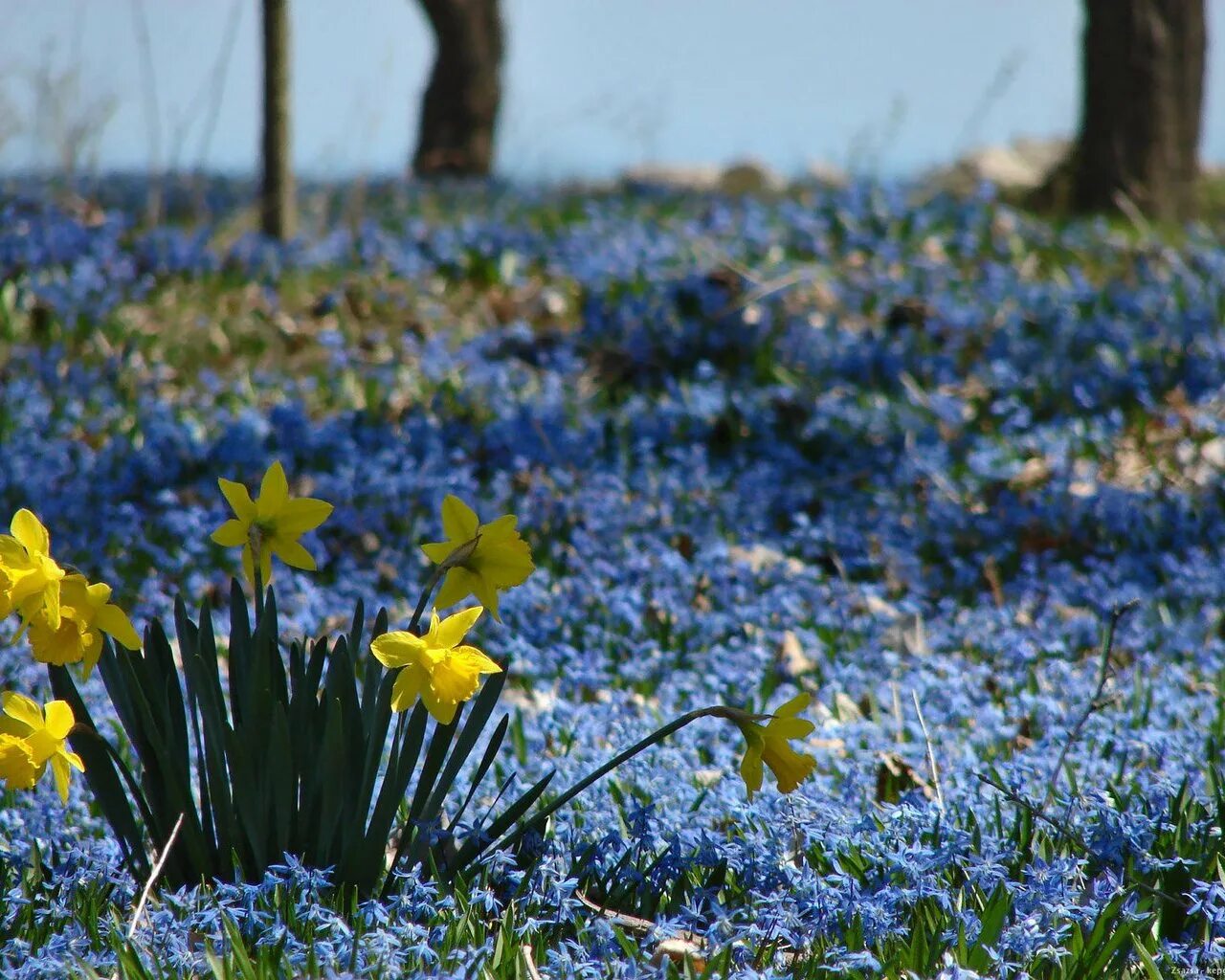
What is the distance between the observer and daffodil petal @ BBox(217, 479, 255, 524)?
1933 mm

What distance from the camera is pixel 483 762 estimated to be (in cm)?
207

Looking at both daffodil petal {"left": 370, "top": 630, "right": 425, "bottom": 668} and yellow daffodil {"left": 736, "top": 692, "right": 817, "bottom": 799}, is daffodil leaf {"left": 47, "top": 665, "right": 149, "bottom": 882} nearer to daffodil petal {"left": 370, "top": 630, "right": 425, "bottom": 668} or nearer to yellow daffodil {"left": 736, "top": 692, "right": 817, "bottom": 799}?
daffodil petal {"left": 370, "top": 630, "right": 425, "bottom": 668}

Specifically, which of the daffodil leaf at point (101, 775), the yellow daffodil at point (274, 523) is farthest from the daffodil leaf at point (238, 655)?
the daffodil leaf at point (101, 775)

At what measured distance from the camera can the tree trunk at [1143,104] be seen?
7.75 metres

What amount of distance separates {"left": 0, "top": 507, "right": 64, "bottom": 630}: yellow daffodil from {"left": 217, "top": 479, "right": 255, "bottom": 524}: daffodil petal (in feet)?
0.85

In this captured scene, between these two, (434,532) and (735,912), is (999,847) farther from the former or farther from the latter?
(434,532)

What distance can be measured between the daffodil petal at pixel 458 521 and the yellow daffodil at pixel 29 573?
56 cm

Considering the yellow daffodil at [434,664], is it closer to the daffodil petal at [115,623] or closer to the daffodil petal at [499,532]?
the daffodil petal at [499,532]

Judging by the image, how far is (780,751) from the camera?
191cm

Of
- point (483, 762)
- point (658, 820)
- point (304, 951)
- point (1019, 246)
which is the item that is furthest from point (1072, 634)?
point (1019, 246)

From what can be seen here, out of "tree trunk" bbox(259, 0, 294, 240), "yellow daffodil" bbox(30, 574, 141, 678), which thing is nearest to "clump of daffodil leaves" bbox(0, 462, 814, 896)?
"yellow daffodil" bbox(30, 574, 141, 678)

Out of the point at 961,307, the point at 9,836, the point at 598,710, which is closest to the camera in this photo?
the point at 9,836

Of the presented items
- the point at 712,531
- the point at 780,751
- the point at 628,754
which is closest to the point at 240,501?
the point at 628,754

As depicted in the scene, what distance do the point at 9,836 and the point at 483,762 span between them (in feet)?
3.55
